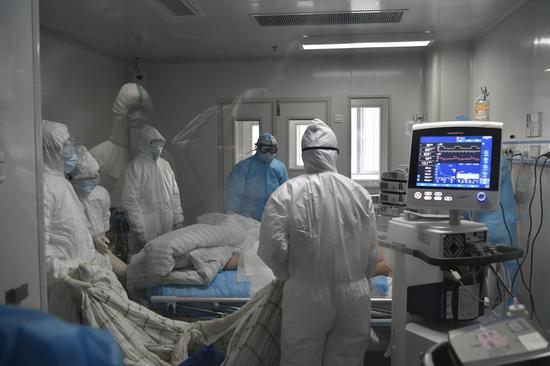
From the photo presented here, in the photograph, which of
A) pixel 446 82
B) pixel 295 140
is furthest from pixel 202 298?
pixel 446 82

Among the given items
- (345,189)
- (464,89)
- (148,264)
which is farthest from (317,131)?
(464,89)

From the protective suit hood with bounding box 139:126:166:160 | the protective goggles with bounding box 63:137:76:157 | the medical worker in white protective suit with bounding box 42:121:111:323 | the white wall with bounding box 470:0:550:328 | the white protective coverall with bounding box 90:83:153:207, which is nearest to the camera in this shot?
the medical worker in white protective suit with bounding box 42:121:111:323

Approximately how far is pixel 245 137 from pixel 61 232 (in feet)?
5.12

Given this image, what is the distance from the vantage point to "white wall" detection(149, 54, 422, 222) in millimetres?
3572

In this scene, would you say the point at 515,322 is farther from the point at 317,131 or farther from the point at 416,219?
the point at 317,131

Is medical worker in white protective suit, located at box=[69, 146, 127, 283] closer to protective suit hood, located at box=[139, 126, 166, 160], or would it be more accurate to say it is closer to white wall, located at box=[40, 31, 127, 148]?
white wall, located at box=[40, 31, 127, 148]

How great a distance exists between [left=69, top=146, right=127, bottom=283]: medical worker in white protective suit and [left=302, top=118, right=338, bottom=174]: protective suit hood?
145 centimetres

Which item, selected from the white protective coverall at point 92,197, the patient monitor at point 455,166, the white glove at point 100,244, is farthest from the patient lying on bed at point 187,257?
the patient monitor at point 455,166

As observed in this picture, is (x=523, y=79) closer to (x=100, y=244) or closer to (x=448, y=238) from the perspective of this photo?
(x=448, y=238)

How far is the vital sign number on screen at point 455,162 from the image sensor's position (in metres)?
2.01

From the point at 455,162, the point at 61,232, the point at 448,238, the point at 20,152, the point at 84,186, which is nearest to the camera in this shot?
the point at 20,152

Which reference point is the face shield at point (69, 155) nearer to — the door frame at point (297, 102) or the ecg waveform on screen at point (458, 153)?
the door frame at point (297, 102)

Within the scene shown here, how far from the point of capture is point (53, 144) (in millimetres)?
2561

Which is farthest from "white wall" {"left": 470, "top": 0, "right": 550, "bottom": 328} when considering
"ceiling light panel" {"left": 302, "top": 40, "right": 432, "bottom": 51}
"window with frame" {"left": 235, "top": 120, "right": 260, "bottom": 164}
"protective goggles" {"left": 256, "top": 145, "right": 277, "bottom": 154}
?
"window with frame" {"left": 235, "top": 120, "right": 260, "bottom": 164}
